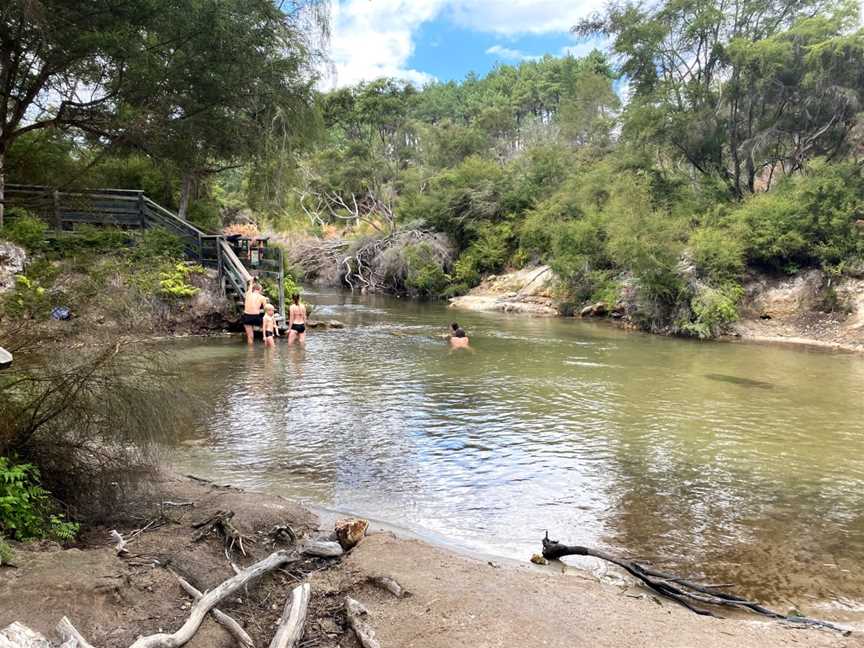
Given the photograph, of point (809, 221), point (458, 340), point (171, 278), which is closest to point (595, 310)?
point (809, 221)

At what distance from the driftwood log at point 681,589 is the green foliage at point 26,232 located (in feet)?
40.9

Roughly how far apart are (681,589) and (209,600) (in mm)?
3493

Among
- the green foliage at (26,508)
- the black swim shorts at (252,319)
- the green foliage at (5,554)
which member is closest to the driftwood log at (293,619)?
the green foliage at (5,554)

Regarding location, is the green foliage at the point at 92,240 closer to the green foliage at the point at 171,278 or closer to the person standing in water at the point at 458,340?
the green foliage at the point at 171,278

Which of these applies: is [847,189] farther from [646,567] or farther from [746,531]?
[646,567]

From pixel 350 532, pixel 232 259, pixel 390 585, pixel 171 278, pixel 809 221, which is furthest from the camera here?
pixel 809 221

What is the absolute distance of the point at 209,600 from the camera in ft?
12.4

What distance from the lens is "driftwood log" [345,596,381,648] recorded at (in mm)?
3553

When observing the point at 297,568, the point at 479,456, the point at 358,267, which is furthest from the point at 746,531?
the point at 358,267

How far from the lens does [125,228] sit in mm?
17828

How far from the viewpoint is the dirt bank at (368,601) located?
11.8ft

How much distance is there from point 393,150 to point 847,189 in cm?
3417

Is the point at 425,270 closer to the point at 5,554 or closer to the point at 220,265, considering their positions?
the point at 220,265

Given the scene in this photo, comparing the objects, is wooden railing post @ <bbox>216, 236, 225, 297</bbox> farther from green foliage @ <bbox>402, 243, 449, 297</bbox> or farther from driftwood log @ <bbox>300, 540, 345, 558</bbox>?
green foliage @ <bbox>402, 243, 449, 297</bbox>
